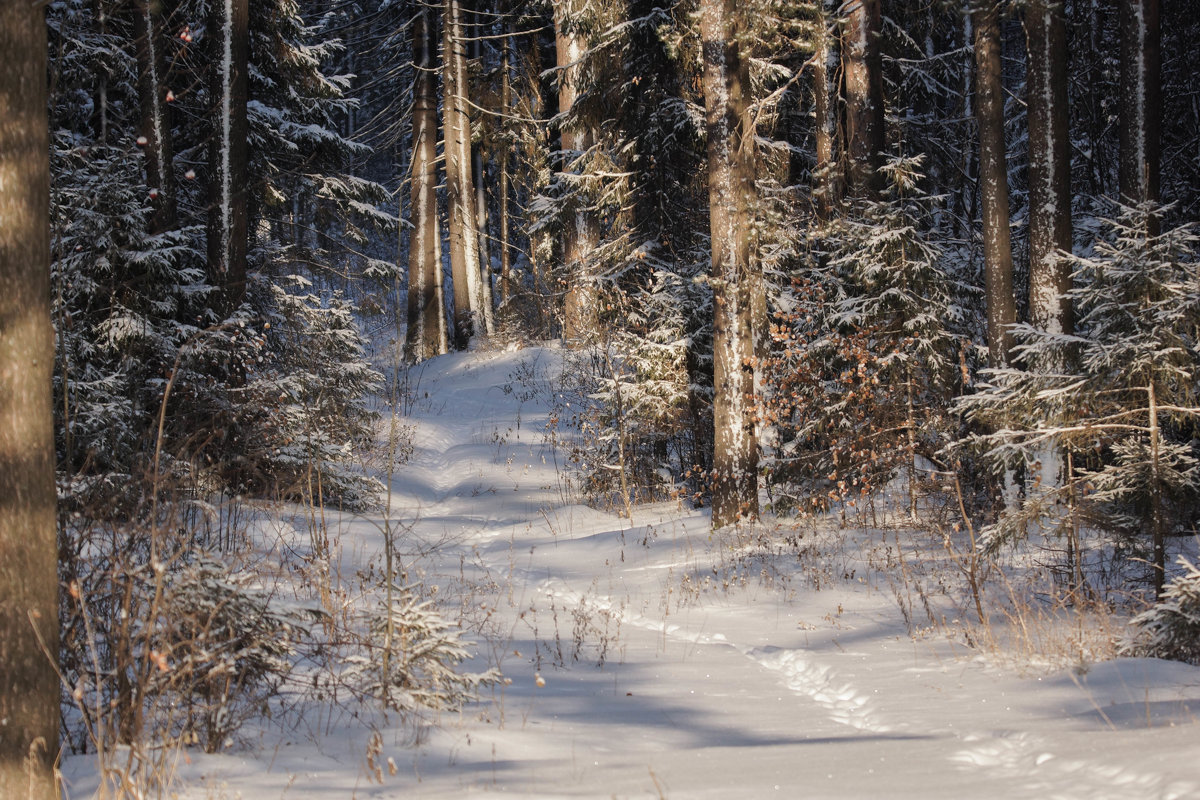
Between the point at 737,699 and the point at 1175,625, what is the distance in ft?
9.42

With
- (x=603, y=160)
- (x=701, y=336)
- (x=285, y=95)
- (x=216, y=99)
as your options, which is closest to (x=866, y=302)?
(x=701, y=336)

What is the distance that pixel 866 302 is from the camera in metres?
11.4

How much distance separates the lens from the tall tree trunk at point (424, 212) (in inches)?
1015

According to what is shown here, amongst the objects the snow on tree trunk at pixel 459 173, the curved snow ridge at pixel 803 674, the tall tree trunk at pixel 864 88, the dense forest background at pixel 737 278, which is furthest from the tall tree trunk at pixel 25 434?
the snow on tree trunk at pixel 459 173

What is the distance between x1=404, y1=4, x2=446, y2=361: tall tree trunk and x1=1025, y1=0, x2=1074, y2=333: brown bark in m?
18.3

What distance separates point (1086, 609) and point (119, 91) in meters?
16.7

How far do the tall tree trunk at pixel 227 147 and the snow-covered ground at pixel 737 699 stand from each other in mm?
4166

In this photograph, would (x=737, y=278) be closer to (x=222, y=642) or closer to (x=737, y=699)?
(x=737, y=699)

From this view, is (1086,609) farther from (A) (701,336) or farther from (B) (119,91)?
(B) (119,91)

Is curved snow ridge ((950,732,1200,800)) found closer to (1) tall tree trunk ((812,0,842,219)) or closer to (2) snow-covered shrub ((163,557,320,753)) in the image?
(2) snow-covered shrub ((163,557,320,753))

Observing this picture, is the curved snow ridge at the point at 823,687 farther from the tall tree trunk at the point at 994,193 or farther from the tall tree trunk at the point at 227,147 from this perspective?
the tall tree trunk at the point at 227,147

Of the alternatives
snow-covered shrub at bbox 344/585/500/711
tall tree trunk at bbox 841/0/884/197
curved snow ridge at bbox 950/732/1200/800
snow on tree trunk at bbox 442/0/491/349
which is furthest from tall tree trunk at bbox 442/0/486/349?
curved snow ridge at bbox 950/732/1200/800

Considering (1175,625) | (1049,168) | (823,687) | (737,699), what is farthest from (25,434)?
(1049,168)

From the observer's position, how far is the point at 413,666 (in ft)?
17.2
